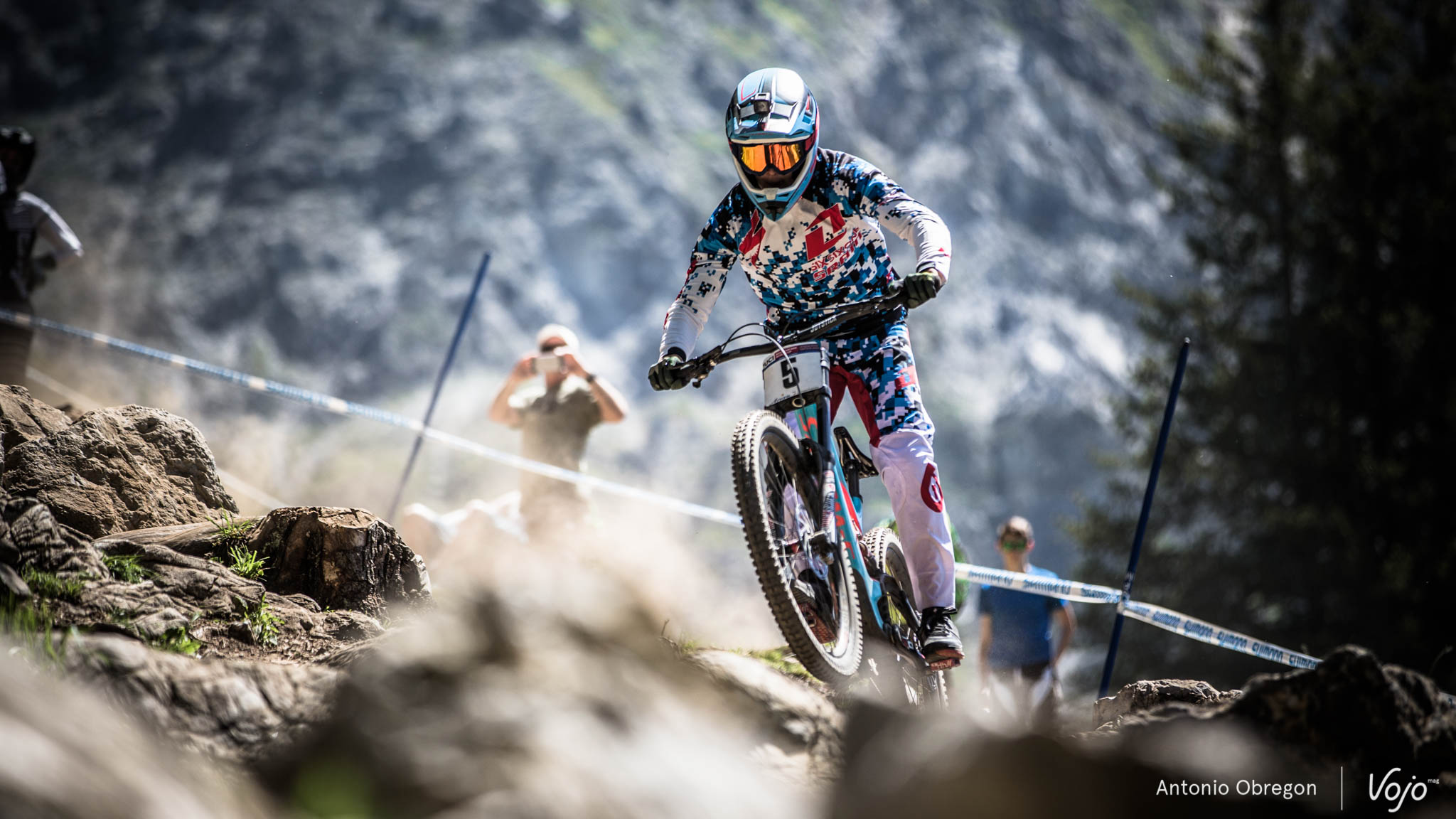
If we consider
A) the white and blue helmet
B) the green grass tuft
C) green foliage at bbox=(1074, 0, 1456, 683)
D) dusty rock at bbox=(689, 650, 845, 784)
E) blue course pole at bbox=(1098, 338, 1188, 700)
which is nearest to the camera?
dusty rock at bbox=(689, 650, 845, 784)

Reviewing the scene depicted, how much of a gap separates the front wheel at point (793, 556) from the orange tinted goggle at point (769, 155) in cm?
106

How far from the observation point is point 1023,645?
7465 millimetres

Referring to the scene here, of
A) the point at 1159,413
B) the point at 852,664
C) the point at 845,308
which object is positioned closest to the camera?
the point at 852,664

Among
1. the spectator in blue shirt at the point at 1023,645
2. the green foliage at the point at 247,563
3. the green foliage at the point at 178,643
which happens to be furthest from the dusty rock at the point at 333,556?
the spectator in blue shirt at the point at 1023,645

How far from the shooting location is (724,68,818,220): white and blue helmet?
4.49m

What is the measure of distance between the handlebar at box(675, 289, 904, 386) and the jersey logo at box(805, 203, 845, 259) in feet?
1.17

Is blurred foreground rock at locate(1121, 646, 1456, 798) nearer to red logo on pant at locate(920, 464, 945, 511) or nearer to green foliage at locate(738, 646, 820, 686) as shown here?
red logo on pant at locate(920, 464, 945, 511)

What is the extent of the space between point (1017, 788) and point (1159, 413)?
98.5 ft

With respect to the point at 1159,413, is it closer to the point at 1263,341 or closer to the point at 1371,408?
the point at 1263,341

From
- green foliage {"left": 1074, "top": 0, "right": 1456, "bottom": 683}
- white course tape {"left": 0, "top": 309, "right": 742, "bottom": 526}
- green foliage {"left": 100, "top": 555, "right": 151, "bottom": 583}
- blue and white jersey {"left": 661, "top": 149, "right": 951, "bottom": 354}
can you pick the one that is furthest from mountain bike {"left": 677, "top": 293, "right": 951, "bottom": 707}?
green foliage {"left": 1074, "top": 0, "right": 1456, "bottom": 683}

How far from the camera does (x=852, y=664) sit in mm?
4113

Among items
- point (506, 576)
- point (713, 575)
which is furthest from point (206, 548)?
point (713, 575)

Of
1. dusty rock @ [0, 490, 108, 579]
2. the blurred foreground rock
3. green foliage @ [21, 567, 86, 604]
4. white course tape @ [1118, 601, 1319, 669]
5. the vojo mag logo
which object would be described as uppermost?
white course tape @ [1118, 601, 1319, 669]

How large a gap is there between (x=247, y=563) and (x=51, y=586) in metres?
0.99
